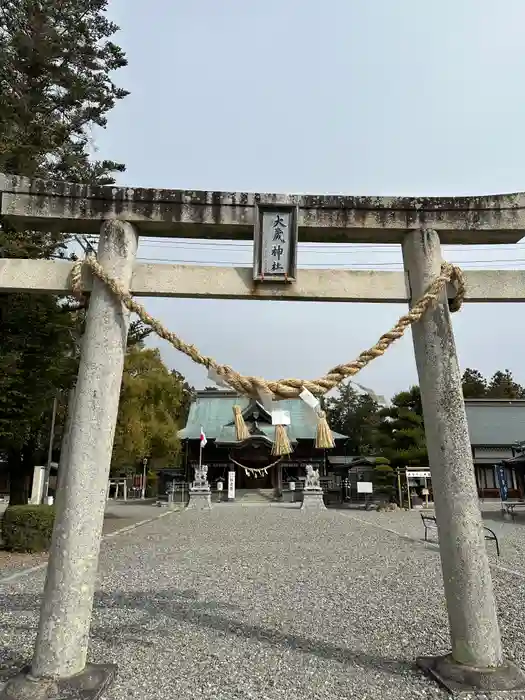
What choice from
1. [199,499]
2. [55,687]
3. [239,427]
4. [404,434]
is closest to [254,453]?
[199,499]

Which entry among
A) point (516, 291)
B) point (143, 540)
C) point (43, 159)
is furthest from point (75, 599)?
point (43, 159)

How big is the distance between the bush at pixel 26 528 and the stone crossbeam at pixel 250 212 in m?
8.55

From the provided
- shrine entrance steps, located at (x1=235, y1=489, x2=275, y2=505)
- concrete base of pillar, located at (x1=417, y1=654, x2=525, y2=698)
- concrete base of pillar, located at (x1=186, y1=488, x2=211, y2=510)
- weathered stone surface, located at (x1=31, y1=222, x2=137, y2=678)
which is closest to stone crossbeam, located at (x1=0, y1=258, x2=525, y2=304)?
weathered stone surface, located at (x1=31, y1=222, x2=137, y2=678)

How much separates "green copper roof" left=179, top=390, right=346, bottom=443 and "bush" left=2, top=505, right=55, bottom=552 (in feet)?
62.5

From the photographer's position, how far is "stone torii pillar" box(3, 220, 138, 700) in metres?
3.51

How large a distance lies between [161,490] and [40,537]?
32.3m

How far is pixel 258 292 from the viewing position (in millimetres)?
4395

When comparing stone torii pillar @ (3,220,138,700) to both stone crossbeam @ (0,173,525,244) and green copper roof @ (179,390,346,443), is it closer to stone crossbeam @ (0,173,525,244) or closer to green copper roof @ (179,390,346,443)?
stone crossbeam @ (0,173,525,244)

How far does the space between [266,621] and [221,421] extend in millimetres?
30540

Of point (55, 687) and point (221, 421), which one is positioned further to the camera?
point (221, 421)

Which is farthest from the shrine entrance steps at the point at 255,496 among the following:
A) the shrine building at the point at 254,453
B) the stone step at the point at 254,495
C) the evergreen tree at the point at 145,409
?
A: the evergreen tree at the point at 145,409

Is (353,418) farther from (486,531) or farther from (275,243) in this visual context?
(275,243)

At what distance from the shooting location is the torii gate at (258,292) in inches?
145

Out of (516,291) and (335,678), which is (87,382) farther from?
(516,291)
